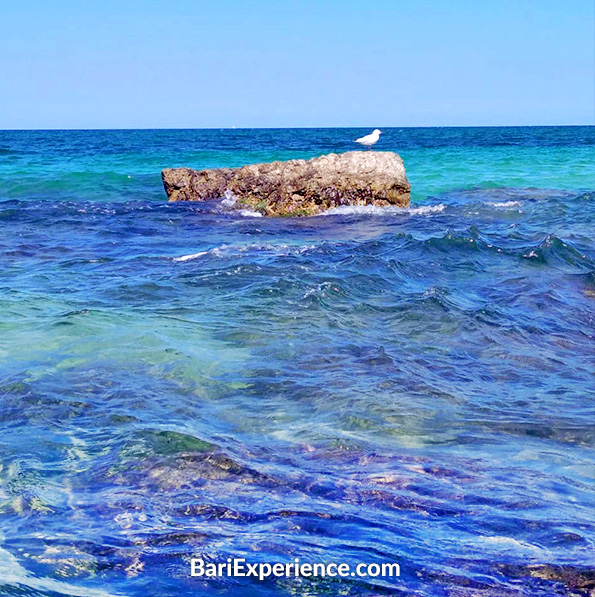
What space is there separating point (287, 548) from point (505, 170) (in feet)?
84.5

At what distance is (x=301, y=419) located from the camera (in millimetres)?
4949

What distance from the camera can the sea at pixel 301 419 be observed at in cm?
325

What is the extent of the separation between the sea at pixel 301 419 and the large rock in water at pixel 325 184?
387 cm

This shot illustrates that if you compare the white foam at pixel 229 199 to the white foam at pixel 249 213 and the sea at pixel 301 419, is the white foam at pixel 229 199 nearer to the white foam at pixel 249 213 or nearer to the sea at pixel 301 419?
the white foam at pixel 249 213

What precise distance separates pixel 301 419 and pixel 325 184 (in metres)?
10.7

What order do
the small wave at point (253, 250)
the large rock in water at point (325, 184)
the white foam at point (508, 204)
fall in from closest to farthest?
1. the small wave at point (253, 250)
2. the large rock in water at point (325, 184)
3. the white foam at point (508, 204)

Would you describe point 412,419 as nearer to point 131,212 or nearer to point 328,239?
point 328,239

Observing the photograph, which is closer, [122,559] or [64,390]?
[122,559]

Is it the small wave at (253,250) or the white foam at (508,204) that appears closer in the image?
the small wave at (253,250)

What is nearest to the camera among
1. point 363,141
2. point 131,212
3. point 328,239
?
point 328,239

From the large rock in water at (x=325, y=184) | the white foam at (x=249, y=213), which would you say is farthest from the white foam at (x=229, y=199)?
the white foam at (x=249, y=213)

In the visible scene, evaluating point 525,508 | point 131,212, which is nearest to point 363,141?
point 131,212

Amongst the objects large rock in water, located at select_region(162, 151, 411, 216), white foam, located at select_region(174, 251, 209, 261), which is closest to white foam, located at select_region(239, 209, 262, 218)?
large rock in water, located at select_region(162, 151, 411, 216)

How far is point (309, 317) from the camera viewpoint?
737cm
